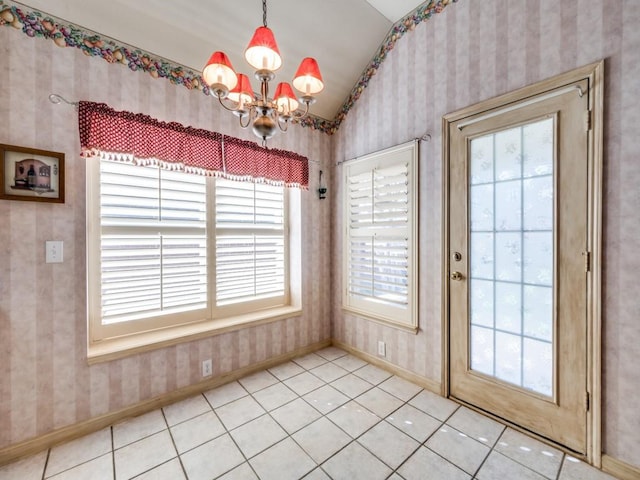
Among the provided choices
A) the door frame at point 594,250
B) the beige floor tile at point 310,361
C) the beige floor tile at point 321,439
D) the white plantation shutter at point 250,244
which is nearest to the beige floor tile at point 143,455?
the beige floor tile at point 321,439

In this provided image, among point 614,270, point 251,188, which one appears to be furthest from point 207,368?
point 614,270

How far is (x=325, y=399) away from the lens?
2199 mm

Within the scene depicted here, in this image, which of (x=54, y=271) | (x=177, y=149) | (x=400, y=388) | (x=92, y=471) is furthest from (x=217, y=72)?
(x=400, y=388)

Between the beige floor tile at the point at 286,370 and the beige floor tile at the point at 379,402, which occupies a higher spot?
the beige floor tile at the point at 286,370

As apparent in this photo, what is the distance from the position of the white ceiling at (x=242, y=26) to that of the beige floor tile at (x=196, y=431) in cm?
262

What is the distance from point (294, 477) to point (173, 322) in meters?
1.46

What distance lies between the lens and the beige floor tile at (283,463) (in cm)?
151

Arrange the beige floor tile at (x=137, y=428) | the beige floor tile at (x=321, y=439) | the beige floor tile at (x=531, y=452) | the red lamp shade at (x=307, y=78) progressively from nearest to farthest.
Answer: the red lamp shade at (x=307, y=78), the beige floor tile at (x=531, y=452), the beige floor tile at (x=321, y=439), the beige floor tile at (x=137, y=428)

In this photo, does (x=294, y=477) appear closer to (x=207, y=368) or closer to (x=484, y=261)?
(x=207, y=368)

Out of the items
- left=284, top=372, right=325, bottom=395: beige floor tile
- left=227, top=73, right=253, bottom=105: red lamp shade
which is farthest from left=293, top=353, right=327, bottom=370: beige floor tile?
left=227, top=73, right=253, bottom=105: red lamp shade

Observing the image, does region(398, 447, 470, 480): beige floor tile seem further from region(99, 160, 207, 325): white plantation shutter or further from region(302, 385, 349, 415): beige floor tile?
region(99, 160, 207, 325): white plantation shutter

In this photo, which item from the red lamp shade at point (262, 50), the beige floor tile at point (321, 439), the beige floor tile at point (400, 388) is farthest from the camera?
the beige floor tile at point (400, 388)

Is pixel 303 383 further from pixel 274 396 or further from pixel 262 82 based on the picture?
pixel 262 82

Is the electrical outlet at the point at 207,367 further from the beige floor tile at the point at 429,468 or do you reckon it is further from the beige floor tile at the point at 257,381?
the beige floor tile at the point at 429,468
